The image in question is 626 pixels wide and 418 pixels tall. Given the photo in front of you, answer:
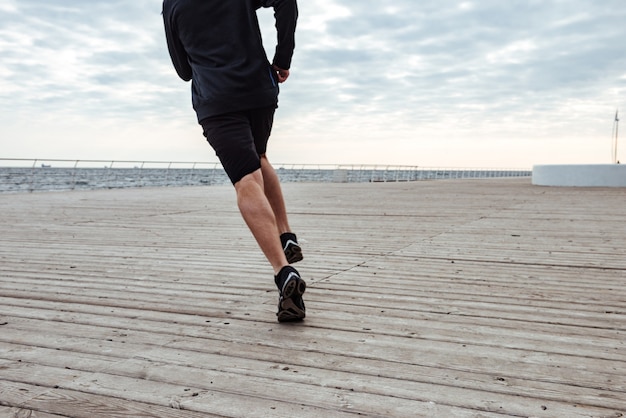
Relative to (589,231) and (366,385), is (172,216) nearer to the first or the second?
(589,231)

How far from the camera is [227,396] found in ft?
4.86

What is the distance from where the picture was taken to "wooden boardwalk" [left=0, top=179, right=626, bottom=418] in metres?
1.47

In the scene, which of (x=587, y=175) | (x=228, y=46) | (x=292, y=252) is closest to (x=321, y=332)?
(x=292, y=252)

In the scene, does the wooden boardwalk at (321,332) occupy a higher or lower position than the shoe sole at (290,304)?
lower

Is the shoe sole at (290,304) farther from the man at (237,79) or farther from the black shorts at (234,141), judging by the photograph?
the black shorts at (234,141)

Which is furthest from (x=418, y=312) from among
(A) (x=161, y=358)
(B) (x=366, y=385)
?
(A) (x=161, y=358)

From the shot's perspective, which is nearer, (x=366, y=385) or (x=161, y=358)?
(x=366, y=385)

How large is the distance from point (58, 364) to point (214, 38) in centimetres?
133

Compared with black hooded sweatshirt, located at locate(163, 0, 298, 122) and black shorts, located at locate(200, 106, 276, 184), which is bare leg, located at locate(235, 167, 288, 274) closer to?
black shorts, located at locate(200, 106, 276, 184)

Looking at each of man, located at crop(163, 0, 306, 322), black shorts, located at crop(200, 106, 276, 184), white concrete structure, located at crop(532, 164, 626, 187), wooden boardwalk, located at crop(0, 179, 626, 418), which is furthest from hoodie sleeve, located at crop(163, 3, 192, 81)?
white concrete structure, located at crop(532, 164, 626, 187)

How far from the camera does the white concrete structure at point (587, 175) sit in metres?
16.2

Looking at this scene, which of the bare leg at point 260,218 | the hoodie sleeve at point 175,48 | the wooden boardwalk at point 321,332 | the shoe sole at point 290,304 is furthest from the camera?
the hoodie sleeve at point 175,48

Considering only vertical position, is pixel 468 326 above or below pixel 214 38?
below

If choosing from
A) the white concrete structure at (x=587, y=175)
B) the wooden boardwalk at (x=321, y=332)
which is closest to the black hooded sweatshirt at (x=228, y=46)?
the wooden boardwalk at (x=321, y=332)
